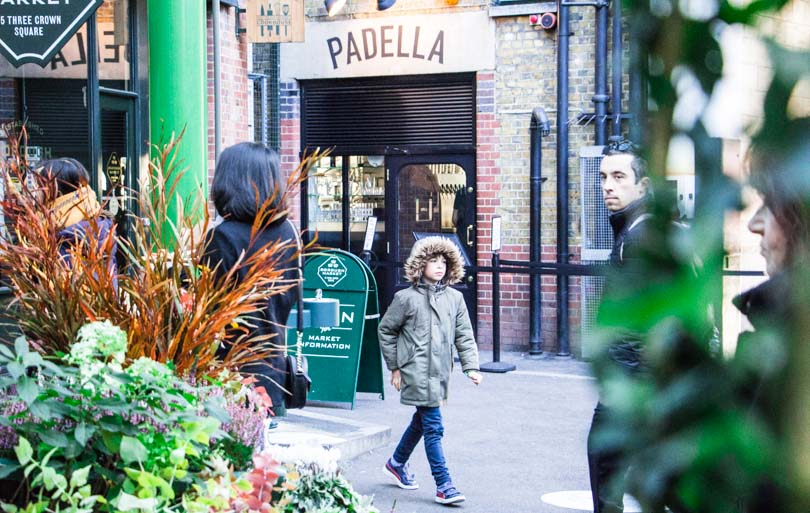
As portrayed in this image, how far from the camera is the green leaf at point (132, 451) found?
246 centimetres

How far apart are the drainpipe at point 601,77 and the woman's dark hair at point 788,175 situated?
10923mm

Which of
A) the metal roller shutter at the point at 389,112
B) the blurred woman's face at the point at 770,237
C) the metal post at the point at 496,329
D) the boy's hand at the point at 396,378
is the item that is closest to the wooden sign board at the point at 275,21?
the metal roller shutter at the point at 389,112

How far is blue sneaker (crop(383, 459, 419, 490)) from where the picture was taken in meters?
6.34

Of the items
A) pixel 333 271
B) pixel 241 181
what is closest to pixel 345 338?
pixel 333 271

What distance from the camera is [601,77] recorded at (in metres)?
11.4

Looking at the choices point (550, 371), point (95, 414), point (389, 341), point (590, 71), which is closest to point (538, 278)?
point (550, 371)

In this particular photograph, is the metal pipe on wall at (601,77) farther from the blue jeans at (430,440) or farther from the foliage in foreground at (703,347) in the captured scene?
the foliage in foreground at (703,347)

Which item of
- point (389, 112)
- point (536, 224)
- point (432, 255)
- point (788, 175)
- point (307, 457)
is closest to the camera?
point (788, 175)

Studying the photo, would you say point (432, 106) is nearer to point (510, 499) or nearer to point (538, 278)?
point (538, 278)

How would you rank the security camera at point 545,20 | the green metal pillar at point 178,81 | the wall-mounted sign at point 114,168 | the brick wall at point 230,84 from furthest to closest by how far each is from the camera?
the security camera at point 545,20 < the brick wall at point 230,84 < the wall-mounted sign at point 114,168 < the green metal pillar at point 178,81

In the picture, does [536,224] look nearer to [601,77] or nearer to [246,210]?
[601,77]

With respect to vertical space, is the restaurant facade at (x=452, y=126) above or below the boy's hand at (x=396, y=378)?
above

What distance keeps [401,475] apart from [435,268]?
1.22 metres

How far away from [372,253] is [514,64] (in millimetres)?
2694
